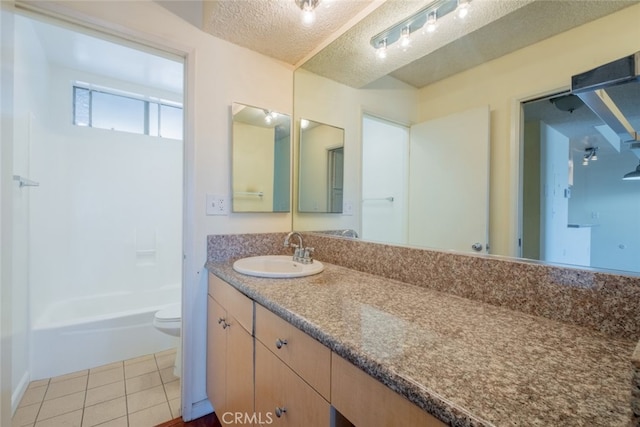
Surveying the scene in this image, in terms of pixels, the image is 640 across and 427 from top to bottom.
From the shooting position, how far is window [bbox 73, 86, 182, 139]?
2.58 metres

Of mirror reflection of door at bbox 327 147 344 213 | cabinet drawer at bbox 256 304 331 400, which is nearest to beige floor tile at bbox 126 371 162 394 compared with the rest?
cabinet drawer at bbox 256 304 331 400

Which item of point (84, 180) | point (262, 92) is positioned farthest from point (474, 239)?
point (84, 180)

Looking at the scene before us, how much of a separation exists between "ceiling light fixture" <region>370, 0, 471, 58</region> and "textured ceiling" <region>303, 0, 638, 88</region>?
0.07 ft

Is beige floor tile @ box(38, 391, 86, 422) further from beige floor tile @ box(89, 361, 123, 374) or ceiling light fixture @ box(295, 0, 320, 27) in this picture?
ceiling light fixture @ box(295, 0, 320, 27)

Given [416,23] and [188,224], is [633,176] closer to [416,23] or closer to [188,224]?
[416,23]

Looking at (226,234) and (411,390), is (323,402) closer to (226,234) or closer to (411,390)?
(411,390)

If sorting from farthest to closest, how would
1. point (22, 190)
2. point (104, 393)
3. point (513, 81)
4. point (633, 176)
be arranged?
point (22, 190), point (104, 393), point (513, 81), point (633, 176)

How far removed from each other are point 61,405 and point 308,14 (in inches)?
99.9

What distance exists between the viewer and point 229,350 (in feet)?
4.03

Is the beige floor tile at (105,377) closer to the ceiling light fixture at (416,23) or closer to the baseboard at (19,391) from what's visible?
the baseboard at (19,391)

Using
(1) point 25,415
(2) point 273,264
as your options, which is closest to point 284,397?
(2) point 273,264

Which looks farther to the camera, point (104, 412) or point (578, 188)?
point (104, 412)

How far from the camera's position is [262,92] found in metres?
1.76

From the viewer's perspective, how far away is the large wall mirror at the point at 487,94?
0.79 m
